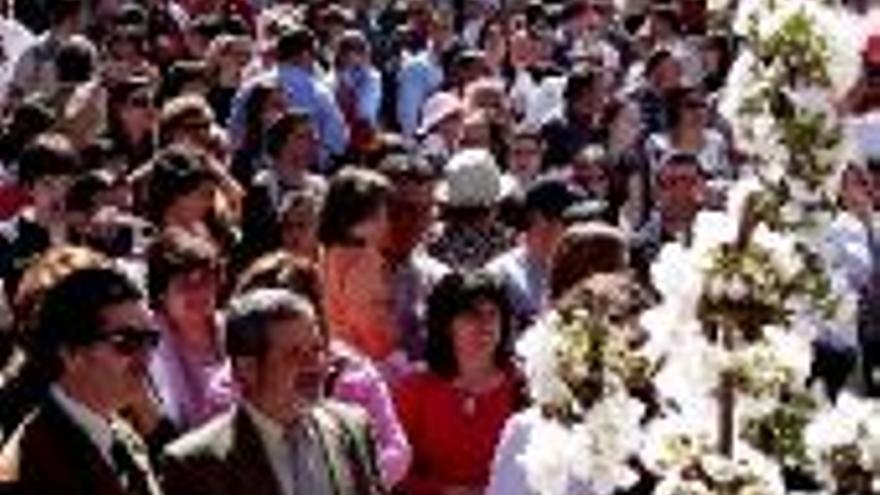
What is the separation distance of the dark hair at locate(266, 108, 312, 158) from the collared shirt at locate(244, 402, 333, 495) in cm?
451

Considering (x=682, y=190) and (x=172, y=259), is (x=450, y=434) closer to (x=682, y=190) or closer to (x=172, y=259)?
(x=172, y=259)

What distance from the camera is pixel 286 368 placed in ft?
17.3


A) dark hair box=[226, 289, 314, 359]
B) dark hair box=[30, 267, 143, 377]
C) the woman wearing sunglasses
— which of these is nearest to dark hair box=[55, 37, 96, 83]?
the woman wearing sunglasses

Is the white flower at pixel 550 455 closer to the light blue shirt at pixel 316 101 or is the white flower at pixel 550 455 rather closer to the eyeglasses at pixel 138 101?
the eyeglasses at pixel 138 101

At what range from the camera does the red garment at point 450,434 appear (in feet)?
21.7

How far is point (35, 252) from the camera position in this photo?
8.09 meters

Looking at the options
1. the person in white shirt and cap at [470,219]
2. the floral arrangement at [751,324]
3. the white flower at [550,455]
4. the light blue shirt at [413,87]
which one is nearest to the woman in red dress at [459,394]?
the person in white shirt and cap at [470,219]

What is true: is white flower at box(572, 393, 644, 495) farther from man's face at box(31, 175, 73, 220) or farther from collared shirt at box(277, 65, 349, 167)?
collared shirt at box(277, 65, 349, 167)

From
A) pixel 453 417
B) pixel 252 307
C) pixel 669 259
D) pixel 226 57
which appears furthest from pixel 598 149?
pixel 669 259

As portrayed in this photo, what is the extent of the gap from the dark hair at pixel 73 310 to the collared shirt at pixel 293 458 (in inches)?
20.9

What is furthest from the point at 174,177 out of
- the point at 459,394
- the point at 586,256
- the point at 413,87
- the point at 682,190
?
the point at 413,87

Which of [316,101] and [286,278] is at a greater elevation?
[286,278]

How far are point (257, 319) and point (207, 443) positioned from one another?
1.00 ft

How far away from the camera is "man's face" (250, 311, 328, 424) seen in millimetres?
5266
